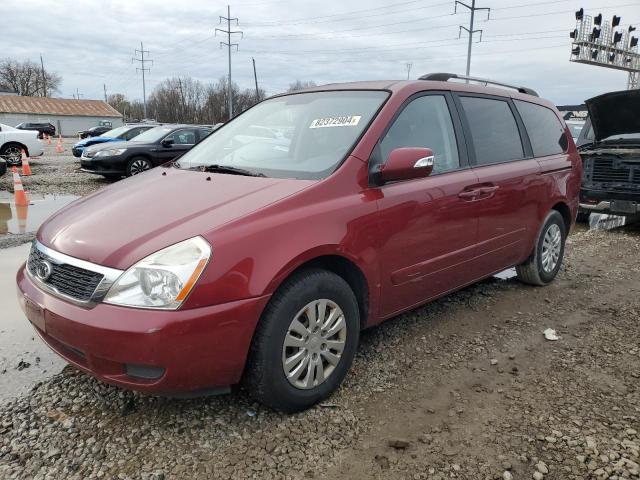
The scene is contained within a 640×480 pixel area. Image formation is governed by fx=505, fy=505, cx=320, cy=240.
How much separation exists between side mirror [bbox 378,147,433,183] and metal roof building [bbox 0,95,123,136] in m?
69.5

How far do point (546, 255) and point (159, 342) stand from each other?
3.90 metres

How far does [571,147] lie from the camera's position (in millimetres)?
5047

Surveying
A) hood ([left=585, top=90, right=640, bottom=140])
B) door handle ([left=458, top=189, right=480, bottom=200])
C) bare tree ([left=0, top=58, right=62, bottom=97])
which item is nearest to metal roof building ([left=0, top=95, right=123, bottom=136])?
bare tree ([left=0, top=58, right=62, bottom=97])

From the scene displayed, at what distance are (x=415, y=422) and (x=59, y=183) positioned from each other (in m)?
11.9

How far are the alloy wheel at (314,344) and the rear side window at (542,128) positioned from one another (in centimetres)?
279

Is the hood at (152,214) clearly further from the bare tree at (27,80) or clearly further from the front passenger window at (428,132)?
the bare tree at (27,80)

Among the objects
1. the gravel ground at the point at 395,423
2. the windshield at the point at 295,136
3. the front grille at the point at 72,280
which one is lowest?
the gravel ground at the point at 395,423

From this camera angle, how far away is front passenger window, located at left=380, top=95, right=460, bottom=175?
319 centimetres

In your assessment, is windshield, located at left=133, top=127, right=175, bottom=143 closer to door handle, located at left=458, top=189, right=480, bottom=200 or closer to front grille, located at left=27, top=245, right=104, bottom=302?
door handle, located at left=458, top=189, right=480, bottom=200

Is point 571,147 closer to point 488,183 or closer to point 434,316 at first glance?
point 488,183

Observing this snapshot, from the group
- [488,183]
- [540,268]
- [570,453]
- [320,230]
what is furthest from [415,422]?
[540,268]

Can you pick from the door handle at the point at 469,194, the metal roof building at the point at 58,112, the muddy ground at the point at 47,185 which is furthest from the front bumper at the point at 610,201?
the metal roof building at the point at 58,112

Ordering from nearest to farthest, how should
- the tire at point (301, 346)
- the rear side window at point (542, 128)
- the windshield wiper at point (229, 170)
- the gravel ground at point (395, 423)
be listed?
the gravel ground at point (395, 423)
the tire at point (301, 346)
the windshield wiper at point (229, 170)
the rear side window at point (542, 128)

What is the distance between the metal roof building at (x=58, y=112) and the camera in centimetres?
6247
